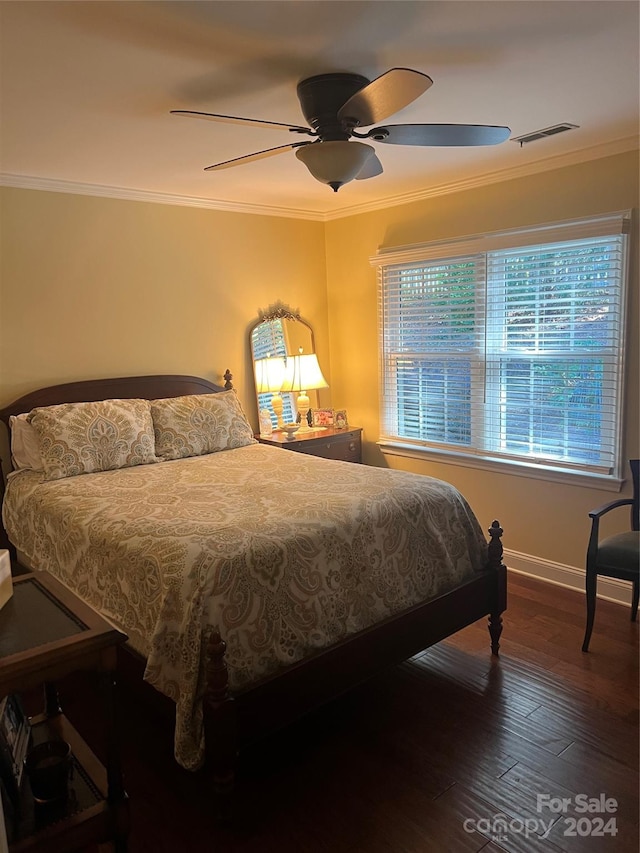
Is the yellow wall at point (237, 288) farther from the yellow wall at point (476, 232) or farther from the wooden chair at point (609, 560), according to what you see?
the wooden chair at point (609, 560)

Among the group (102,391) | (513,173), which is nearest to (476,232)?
(513,173)

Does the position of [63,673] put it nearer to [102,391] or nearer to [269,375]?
[102,391]

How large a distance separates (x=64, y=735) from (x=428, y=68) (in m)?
2.56

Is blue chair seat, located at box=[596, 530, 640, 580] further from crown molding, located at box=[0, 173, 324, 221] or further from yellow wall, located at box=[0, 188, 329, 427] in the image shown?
crown molding, located at box=[0, 173, 324, 221]

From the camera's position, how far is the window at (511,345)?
3389mm

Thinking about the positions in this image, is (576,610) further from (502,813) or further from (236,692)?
(236,692)

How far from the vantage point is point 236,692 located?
200cm

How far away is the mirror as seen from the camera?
4547 mm

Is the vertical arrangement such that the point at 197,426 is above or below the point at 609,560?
above

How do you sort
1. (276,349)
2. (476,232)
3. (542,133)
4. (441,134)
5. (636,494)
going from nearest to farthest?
(441,134) → (542,133) → (636,494) → (476,232) → (276,349)

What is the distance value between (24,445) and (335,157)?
2268 millimetres

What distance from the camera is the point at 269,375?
4.54 m

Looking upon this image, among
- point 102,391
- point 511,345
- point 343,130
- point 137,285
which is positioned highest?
point 343,130

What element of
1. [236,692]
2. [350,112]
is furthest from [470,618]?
[350,112]
